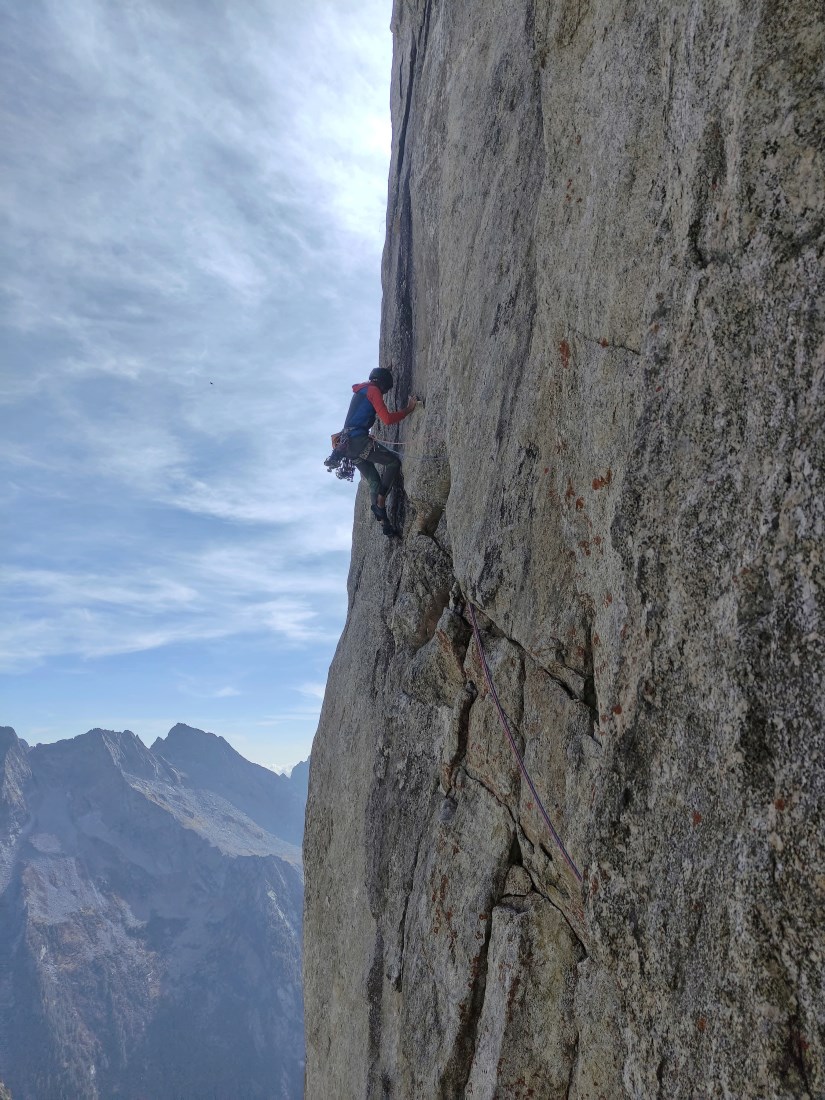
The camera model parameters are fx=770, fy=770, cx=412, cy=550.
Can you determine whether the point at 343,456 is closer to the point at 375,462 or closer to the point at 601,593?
the point at 375,462

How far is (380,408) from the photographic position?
14.3 m

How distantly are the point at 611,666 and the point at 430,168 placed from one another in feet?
37.6

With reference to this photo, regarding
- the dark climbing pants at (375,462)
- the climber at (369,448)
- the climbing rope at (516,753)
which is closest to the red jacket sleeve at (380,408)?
the climber at (369,448)

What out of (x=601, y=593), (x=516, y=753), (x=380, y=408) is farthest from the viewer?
(x=380, y=408)

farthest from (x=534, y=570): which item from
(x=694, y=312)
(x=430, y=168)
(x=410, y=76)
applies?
(x=410, y=76)

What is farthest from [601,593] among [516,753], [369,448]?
[369,448]

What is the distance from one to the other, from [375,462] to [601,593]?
8.80 m

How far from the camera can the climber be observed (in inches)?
591

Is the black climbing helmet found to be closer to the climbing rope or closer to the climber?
the climber

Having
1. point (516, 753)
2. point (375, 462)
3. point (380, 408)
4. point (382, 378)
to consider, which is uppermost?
point (382, 378)

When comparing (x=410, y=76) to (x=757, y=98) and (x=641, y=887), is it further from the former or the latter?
(x=641, y=887)

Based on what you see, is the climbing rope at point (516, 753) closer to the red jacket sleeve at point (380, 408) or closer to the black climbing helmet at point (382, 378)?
the red jacket sleeve at point (380, 408)

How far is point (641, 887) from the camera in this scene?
5492 mm

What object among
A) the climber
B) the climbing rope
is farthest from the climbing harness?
the climbing rope
